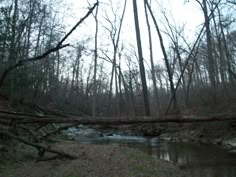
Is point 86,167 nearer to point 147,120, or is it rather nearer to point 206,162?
point 147,120

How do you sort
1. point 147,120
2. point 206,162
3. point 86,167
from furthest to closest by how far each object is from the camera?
point 206,162
point 86,167
point 147,120

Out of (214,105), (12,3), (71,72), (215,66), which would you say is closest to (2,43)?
(12,3)

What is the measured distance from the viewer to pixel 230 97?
53.5ft

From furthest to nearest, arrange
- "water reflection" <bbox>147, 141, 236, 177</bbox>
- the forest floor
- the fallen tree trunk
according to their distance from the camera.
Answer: "water reflection" <bbox>147, 141, 236, 177</bbox>
the forest floor
the fallen tree trunk

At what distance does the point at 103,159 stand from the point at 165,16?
68.2ft

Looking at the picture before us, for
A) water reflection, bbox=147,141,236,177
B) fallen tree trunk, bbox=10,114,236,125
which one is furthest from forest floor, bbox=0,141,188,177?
fallen tree trunk, bbox=10,114,236,125

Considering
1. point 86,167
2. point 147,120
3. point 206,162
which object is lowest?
point 206,162

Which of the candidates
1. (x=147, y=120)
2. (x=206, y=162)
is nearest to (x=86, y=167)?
(x=147, y=120)

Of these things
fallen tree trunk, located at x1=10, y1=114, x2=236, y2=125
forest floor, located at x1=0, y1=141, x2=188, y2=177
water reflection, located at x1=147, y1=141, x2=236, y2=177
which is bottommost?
water reflection, located at x1=147, y1=141, x2=236, y2=177

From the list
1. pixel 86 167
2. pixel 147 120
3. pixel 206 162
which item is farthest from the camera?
pixel 206 162

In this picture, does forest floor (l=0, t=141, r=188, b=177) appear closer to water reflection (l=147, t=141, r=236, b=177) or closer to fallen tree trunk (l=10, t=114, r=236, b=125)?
water reflection (l=147, t=141, r=236, b=177)

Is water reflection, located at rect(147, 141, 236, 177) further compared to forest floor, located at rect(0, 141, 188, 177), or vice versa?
Answer: water reflection, located at rect(147, 141, 236, 177)

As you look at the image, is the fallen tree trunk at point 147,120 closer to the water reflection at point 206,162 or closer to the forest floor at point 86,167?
the forest floor at point 86,167

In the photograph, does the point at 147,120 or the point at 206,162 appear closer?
the point at 147,120
